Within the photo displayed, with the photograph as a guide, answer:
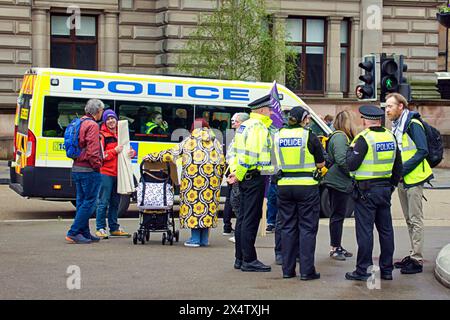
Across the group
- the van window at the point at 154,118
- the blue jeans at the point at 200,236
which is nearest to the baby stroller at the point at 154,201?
the blue jeans at the point at 200,236

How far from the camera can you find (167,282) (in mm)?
10766

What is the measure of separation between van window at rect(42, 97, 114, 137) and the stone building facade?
44.0 feet

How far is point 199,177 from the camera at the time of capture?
44.1ft

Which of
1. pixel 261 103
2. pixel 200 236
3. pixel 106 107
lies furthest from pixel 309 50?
pixel 261 103

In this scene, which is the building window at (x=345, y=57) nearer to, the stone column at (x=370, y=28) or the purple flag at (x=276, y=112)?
the stone column at (x=370, y=28)

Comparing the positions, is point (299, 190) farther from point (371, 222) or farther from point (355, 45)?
point (355, 45)

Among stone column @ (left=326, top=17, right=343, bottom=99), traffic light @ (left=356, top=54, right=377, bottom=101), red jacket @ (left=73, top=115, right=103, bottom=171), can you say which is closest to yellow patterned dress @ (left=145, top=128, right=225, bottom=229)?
red jacket @ (left=73, top=115, right=103, bottom=171)

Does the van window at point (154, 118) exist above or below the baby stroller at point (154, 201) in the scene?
above

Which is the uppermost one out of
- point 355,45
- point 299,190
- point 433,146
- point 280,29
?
point 280,29

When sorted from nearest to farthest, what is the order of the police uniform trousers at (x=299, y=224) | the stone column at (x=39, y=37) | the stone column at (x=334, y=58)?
1. the police uniform trousers at (x=299, y=224)
2. the stone column at (x=39, y=37)
3. the stone column at (x=334, y=58)

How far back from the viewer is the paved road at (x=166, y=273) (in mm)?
10180

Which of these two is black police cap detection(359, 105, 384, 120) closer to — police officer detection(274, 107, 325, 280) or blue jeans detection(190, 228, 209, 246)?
police officer detection(274, 107, 325, 280)

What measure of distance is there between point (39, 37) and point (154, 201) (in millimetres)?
19194
